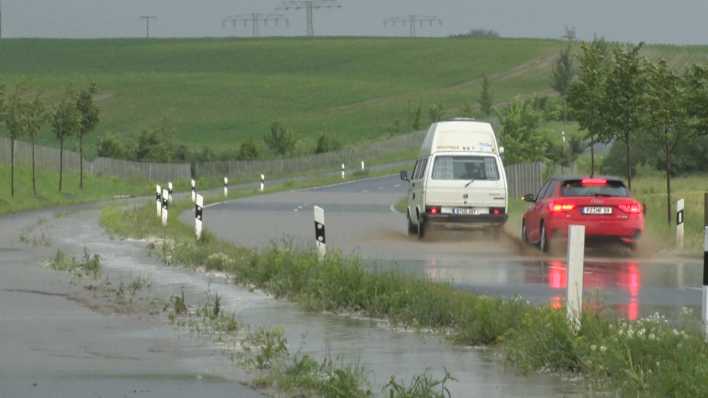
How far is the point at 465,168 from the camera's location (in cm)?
3703

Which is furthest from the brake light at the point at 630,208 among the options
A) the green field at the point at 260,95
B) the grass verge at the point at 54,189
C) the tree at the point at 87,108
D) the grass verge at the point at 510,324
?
the green field at the point at 260,95

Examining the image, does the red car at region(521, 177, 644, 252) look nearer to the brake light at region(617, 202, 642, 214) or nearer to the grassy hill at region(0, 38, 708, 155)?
the brake light at region(617, 202, 642, 214)

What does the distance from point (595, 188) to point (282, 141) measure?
4004 inches

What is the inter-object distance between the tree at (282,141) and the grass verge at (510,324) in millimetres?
106901

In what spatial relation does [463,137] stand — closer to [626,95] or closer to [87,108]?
[626,95]

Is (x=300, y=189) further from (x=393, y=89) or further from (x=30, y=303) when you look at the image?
(x=393, y=89)

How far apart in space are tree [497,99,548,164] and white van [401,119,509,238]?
42701 millimetres

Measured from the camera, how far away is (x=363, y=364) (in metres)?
13.1

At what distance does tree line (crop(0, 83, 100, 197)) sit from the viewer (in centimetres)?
7256

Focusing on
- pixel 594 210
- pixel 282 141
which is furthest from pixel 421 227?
pixel 282 141

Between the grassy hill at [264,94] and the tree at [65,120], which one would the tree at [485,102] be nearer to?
the grassy hill at [264,94]

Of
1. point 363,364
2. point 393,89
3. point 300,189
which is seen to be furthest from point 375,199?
point 393,89

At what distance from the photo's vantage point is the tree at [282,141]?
13125 cm

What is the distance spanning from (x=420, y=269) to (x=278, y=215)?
23.0 m
